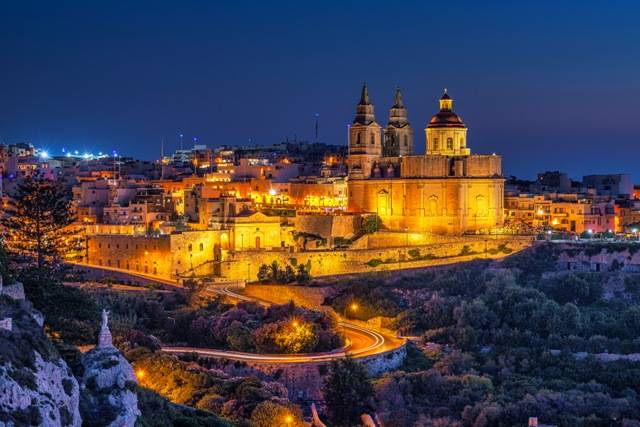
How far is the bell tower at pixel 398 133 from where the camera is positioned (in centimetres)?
5928

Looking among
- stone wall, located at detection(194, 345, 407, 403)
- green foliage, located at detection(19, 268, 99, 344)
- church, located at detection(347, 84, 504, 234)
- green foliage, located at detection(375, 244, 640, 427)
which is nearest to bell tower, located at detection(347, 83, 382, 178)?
church, located at detection(347, 84, 504, 234)

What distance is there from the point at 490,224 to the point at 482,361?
59.0 feet

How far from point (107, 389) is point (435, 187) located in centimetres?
3672

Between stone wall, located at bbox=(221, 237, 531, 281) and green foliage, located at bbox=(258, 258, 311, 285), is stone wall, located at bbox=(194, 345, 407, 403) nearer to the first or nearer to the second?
green foliage, located at bbox=(258, 258, 311, 285)

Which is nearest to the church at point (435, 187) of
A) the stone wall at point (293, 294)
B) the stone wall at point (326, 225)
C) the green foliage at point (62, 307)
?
the stone wall at point (326, 225)

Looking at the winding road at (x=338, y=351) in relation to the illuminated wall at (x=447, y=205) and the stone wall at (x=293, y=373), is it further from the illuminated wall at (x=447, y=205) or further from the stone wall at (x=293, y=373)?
the illuminated wall at (x=447, y=205)

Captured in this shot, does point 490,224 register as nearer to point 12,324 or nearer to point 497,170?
point 497,170

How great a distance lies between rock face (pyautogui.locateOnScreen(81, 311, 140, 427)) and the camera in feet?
52.0

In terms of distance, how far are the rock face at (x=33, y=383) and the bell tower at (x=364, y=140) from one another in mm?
39073

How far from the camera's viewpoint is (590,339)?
3584 cm

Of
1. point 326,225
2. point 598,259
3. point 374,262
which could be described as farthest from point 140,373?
point 598,259

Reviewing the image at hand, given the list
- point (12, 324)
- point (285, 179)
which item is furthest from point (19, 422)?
point (285, 179)

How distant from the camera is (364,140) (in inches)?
2152

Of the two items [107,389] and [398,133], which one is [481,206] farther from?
[107,389]
